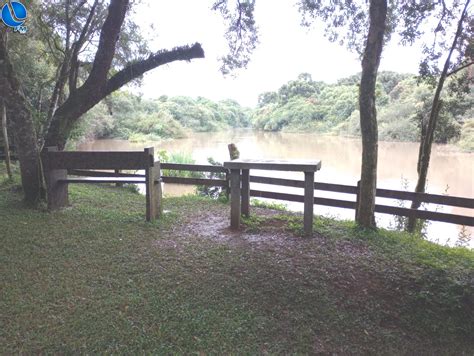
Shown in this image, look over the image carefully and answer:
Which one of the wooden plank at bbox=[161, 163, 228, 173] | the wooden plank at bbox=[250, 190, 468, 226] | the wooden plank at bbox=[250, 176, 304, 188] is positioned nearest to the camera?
the wooden plank at bbox=[250, 190, 468, 226]

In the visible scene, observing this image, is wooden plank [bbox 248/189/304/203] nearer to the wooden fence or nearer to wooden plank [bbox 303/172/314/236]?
the wooden fence

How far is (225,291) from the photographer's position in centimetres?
360

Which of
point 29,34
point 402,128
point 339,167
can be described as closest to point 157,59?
point 29,34

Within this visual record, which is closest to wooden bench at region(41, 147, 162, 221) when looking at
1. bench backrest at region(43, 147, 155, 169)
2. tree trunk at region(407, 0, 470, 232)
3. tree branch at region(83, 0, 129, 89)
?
bench backrest at region(43, 147, 155, 169)

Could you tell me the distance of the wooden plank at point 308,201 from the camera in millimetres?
5289

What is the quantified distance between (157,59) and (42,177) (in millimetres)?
2930

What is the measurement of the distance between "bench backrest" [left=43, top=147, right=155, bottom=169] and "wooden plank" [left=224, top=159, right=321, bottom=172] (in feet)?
4.47

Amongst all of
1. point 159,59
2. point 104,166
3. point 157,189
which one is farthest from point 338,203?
point 104,166

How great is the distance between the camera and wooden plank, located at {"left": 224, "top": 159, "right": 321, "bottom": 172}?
17.0 feet

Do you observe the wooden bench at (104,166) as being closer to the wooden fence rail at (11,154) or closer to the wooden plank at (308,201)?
the wooden plank at (308,201)

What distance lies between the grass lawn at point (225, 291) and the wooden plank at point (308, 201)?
0.76 ft

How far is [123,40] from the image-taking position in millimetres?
9562

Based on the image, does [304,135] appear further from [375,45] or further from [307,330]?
[307,330]

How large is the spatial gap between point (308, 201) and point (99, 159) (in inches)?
136
